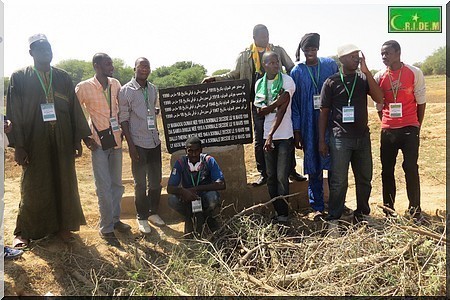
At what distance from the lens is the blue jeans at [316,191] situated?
5195 mm

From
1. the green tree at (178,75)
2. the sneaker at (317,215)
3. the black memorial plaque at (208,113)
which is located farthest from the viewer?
the green tree at (178,75)

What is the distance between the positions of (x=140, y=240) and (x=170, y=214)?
0.74 metres

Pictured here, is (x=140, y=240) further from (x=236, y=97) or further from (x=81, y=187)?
(x=81, y=187)

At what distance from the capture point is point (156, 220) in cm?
521

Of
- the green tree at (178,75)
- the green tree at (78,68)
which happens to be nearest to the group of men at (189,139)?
the green tree at (78,68)

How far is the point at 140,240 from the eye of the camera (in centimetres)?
485

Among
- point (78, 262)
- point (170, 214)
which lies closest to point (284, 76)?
point (170, 214)

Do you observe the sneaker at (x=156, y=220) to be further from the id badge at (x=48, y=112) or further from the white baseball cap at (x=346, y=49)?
the white baseball cap at (x=346, y=49)

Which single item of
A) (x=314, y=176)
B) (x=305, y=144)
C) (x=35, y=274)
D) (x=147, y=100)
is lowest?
(x=35, y=274)

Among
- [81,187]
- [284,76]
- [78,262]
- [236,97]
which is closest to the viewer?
[78,262]

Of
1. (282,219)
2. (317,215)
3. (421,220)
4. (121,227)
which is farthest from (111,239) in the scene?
(421,220)

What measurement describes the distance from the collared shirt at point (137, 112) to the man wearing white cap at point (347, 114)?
6.13 ft

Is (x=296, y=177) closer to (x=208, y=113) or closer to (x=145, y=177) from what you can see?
(x=208, y=113)

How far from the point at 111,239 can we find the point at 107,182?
0.62m
